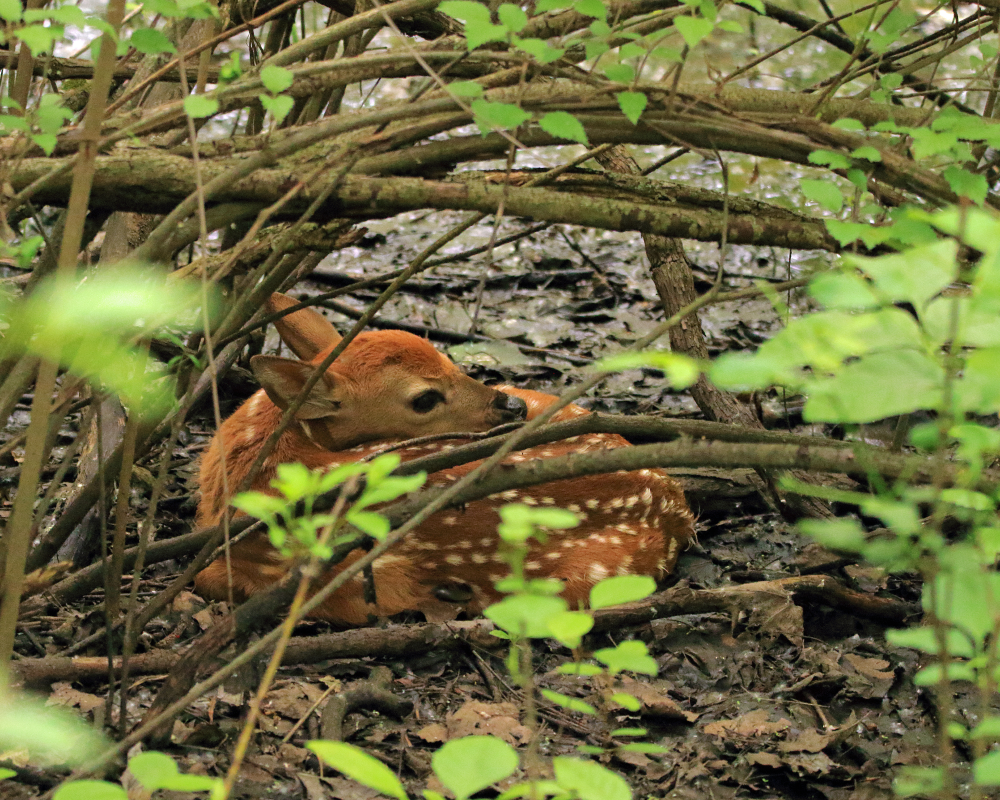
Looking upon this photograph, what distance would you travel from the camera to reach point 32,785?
229 cm

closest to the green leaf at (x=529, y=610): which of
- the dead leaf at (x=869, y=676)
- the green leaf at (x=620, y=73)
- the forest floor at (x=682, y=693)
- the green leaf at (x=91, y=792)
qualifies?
the green leaf at (x=91, y=792)

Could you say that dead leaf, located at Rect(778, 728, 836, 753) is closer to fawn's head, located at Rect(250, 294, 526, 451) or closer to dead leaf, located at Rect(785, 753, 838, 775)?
dead leaf, located at Rect(785, 753, 838, 775)

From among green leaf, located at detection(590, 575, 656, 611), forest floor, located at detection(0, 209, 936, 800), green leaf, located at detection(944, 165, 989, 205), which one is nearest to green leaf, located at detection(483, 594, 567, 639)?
green leaf, located at detection(590, 575, 656, 611)

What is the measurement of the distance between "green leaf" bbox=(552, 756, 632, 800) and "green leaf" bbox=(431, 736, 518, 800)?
12 centimetres

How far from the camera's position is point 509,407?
13.0 feet

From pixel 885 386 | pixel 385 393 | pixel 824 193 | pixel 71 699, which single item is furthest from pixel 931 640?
pixel 385 393

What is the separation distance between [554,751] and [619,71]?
172cm

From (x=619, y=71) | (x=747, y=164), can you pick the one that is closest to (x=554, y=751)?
(x=619, y=71)

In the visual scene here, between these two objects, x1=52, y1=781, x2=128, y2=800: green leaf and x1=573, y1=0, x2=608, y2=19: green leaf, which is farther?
x1=573, y1=0, x2=608, y2=19: green leaf

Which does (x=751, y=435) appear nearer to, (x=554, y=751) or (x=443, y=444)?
(x=554, y=751)

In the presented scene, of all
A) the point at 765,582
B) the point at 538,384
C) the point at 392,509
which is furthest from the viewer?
the point at 538,384

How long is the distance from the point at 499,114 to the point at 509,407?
7.05ft

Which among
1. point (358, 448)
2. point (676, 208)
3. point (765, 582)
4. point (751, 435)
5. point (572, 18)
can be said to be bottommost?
point (765, 582)

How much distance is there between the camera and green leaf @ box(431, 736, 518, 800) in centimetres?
138
